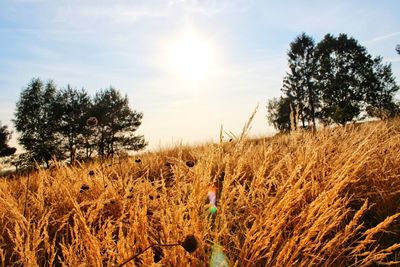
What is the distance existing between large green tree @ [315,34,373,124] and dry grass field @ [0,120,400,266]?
32515 mm

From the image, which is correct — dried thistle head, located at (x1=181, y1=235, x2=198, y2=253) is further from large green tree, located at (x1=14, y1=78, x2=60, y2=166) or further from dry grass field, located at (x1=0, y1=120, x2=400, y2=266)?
large green tree, located at (x1=14, y1=78, x2=60, y2=166)

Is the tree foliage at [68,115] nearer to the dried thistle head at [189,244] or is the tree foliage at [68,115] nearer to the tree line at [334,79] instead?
the tree line at [334,79]

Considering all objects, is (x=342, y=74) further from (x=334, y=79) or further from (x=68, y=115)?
(x=68, y=115)

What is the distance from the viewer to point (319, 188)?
8.98 feet

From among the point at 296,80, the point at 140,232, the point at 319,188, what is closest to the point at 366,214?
the point at 319,188

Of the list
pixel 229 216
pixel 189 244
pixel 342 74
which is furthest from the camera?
pixel 342 74

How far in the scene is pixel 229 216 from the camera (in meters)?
2.12

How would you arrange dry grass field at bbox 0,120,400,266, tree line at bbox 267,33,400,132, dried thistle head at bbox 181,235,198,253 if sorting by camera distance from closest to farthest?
dried thistle head at bbox 181,235,198,253 → dry grass field at bbox 0,120,400,266 → tree line at bbox 267,33,400,132

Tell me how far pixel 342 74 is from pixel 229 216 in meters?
37.3

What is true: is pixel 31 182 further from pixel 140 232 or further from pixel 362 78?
pixel 362 78

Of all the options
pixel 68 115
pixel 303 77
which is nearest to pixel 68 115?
pixel 68 115

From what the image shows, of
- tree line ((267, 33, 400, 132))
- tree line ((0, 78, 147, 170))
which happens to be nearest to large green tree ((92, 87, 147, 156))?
tree line ((0, 78, 147, 170))

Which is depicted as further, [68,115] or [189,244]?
[68,115]

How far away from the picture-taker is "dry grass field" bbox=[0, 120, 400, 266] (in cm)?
154
